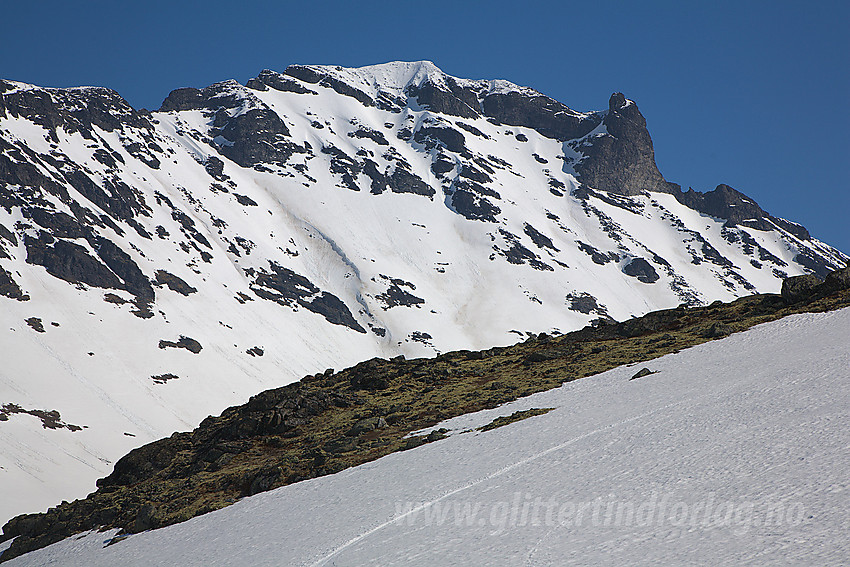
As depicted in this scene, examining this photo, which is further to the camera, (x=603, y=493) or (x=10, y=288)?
(x=10, y=288)

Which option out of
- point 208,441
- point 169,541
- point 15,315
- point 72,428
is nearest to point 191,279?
point 15,315

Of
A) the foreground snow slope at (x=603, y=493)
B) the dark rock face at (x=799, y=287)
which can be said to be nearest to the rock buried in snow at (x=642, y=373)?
the foreground snow slope at (x=603, y=493)

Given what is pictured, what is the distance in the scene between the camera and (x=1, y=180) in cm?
18538

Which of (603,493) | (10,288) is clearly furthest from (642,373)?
(10,288)

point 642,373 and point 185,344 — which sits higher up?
point 185,344

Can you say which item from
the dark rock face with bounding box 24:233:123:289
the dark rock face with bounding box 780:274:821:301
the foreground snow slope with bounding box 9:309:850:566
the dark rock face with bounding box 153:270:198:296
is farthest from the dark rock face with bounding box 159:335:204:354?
the dark rock face with bounding box 780:274:821:301

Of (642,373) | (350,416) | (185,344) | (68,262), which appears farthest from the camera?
(68,262)

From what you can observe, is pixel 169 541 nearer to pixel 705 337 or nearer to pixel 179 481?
pixel 179 481

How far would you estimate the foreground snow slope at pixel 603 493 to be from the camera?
39.2ft

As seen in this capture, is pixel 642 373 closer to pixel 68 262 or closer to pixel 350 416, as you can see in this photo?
pixel 350 416

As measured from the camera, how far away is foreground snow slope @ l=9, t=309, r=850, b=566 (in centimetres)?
1196

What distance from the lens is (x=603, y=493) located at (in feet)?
48.4

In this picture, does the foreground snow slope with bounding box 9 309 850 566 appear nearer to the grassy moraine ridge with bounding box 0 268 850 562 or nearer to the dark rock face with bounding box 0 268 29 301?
the grassy moraine ridge with bounding box 0 268 850 562

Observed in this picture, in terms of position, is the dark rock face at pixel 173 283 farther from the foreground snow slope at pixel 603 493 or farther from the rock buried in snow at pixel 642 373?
the rock buried in snow at pixel 642 373
